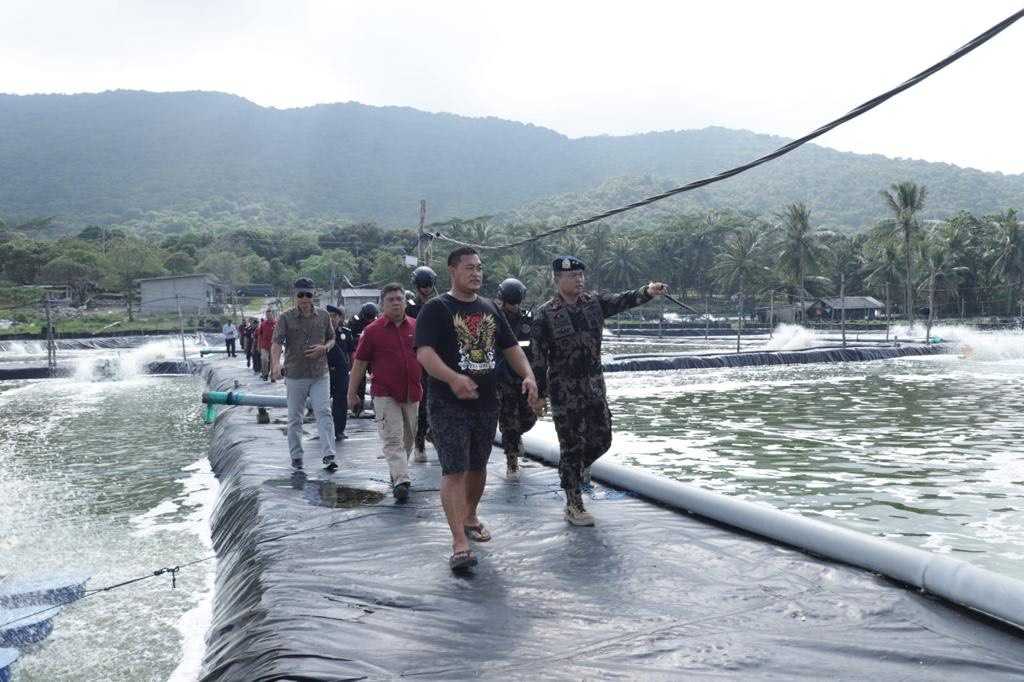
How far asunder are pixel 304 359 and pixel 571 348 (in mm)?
3513

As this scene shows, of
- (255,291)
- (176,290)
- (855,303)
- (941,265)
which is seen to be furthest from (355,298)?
Result: (941,265)

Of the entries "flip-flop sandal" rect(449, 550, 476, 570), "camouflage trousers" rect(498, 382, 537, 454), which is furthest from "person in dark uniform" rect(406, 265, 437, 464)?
"flip-flop sandal" rect(449, 550, 476, 570)

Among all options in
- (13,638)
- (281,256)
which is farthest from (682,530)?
(281,256)

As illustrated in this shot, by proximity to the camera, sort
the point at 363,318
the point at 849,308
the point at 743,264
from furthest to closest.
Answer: the point at 743,264
the point at 849,308
the point at 363,318

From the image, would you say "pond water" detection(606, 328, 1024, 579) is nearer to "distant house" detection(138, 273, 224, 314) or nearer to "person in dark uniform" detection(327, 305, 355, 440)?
"person in dark uniform" detection(327, 305, 355, 440)

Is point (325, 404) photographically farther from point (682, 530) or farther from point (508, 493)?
point (682, 530)

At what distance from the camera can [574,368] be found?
5824 mm

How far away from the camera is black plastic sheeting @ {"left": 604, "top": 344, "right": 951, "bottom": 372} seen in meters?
30.3

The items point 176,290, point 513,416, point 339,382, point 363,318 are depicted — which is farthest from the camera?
point 176,290

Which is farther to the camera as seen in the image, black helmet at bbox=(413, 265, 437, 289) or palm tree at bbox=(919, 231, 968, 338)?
palm tree at bbox=(919, 231, 968, 338)

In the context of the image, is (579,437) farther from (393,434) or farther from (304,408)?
A: (304,408)

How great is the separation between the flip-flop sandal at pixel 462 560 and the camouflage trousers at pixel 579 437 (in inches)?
46.5

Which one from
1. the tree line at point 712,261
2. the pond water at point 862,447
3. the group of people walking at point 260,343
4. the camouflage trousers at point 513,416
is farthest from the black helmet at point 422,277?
the tree line at point 712,261

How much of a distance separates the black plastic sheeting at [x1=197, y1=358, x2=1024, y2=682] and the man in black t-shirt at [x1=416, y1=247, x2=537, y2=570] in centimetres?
49
